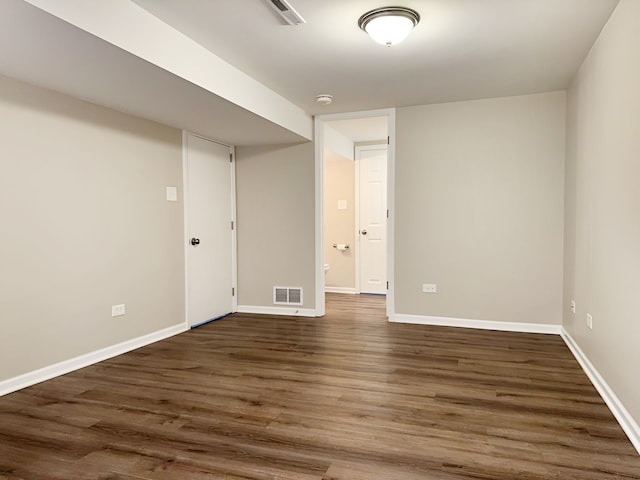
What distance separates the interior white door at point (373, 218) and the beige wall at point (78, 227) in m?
3.40

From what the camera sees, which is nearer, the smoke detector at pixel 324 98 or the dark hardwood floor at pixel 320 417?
the dark hardwood floor at pixel 320 417

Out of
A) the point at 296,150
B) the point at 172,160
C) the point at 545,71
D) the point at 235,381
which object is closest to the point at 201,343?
the point at 235,381

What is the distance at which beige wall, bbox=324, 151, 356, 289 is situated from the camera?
23.1ft

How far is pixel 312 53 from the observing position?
3258 millimetres

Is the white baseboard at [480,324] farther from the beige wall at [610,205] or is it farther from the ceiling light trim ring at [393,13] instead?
the ceiling light trim ring at [393,13]

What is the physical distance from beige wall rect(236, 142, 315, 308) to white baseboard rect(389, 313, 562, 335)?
1.19 m

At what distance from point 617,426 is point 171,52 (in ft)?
11.5

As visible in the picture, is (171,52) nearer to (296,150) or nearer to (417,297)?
(296,150)

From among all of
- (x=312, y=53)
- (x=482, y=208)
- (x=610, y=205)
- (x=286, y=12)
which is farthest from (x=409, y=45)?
(x=482, y=208)

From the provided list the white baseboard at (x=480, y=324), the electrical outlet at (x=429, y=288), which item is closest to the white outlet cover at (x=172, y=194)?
the white baseboard at (x=480, y=324)

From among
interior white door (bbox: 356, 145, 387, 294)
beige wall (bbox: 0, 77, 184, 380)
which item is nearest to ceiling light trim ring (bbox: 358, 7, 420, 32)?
beige wall (bbox: 0, 77, 184, 380)

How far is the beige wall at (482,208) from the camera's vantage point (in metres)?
4.36

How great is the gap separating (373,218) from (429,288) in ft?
7.75

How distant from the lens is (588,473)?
6.28ft
